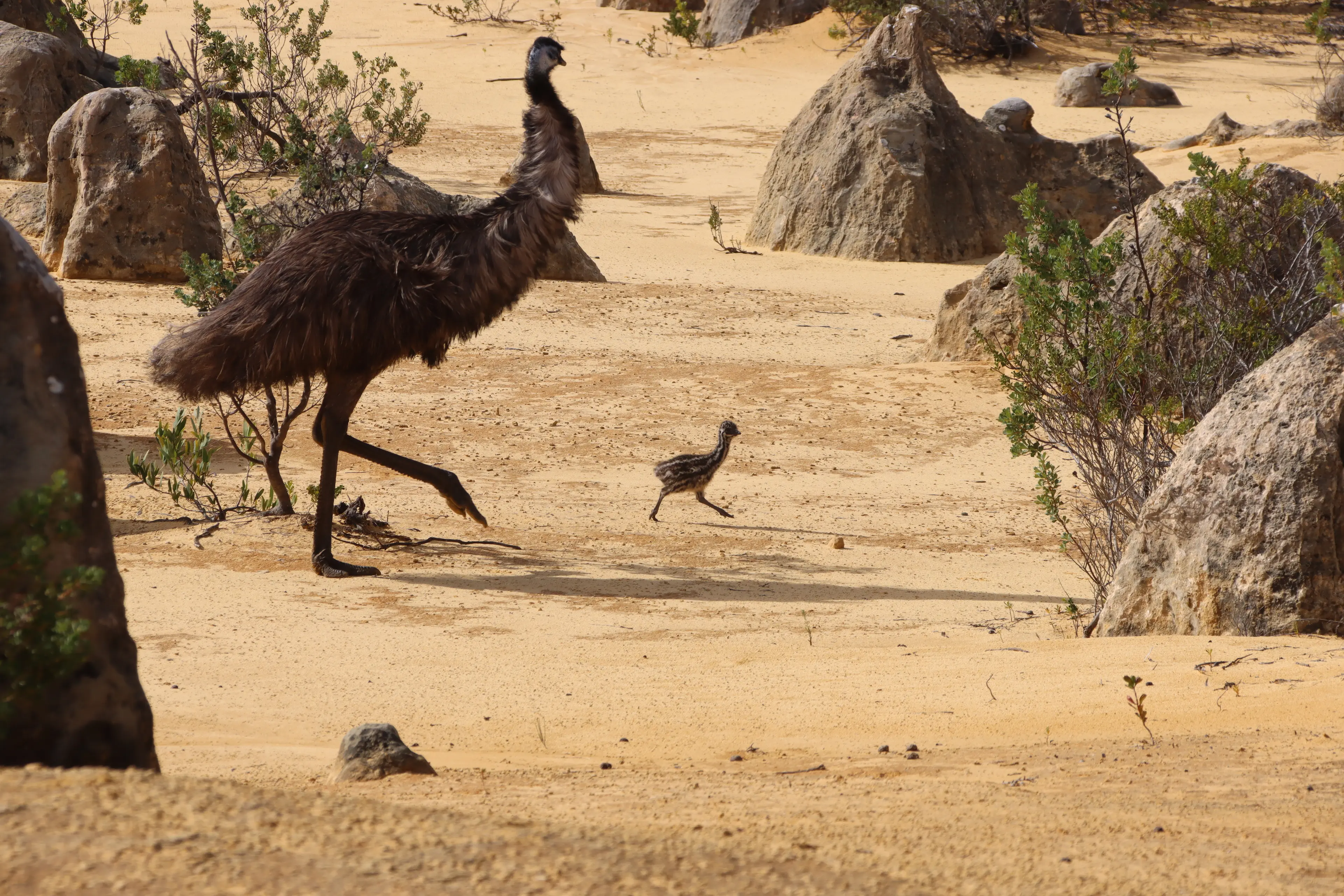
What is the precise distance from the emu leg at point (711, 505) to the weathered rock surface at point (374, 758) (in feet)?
15.9

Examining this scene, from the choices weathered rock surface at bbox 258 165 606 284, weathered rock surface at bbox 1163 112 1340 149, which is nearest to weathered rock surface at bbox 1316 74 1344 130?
weathered rock surface at bbox 1163 112 1340 149

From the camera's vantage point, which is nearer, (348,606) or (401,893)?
(401,893)

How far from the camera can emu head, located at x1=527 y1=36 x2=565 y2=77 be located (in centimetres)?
764

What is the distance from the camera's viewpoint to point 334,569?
705 centimetres

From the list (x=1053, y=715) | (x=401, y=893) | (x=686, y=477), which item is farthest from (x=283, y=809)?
(x=686, y=477)

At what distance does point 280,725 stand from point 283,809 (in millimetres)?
2176

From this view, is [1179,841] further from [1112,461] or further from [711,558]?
[711,558]

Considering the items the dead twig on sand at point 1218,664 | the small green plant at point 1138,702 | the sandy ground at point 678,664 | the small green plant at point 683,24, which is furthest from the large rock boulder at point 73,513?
the small green plant at point 683,24

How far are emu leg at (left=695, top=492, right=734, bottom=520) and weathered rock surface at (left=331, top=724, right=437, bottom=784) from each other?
15.9ft

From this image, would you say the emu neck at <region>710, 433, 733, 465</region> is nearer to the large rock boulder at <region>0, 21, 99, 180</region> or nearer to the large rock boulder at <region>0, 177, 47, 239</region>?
the large rock boulder at <region>0, 177, 47, 239</region>

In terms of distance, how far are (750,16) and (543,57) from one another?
78.0 ft

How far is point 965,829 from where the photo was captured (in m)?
3.26

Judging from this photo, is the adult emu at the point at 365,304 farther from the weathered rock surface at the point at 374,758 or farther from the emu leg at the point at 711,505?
the weathered rock surface at the point at 374,758

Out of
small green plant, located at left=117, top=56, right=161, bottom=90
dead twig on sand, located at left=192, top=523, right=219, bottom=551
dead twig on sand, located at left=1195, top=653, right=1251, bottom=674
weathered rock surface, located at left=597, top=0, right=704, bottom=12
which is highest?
weathered rock surface, located at left=597, top=0, right=704, bottom=12
